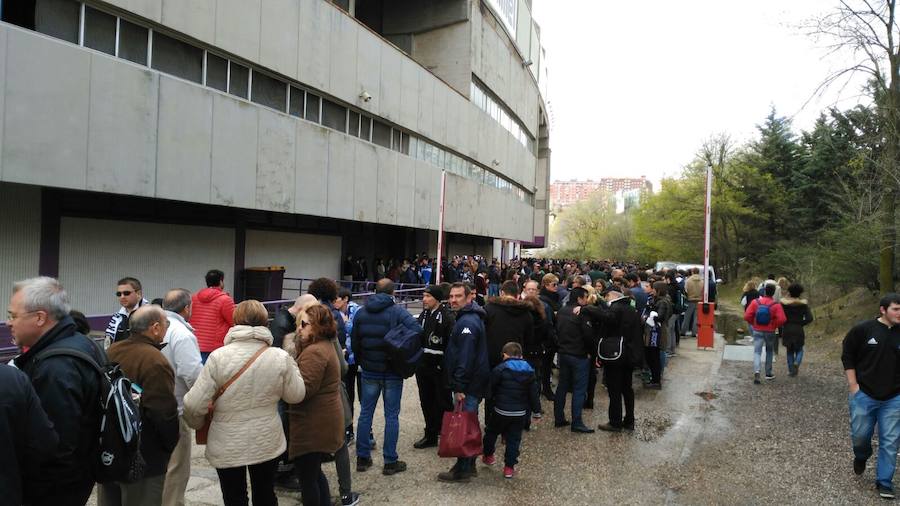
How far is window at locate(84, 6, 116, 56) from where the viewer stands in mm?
11258

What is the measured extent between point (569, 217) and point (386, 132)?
6673cm

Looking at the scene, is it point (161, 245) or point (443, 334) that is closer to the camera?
point (443, 334)

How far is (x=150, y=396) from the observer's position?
11.8ft

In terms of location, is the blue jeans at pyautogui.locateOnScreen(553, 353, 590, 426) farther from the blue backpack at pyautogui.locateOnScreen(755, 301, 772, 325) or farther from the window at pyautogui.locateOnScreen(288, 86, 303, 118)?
the window at pyautogui.locateOnScreen(288, 86, 303, 118)

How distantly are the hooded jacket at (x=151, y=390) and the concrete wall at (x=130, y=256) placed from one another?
1036 cm

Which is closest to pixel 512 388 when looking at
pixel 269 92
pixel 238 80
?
pixel 238 80

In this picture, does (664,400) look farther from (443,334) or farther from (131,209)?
(131,209)

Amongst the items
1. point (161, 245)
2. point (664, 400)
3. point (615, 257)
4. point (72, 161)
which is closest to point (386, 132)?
point (161, 245)

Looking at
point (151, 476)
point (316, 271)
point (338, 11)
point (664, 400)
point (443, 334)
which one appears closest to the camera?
point (151, 476)

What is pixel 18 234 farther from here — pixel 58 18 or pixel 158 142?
pixel 58 18

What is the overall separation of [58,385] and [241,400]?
126 centimetres

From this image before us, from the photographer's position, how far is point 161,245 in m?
14.7

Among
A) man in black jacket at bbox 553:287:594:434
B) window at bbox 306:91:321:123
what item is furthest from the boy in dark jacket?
window at bbox 306:91:321:123

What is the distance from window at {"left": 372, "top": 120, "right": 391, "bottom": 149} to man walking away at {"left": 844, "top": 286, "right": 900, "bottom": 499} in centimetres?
1761
